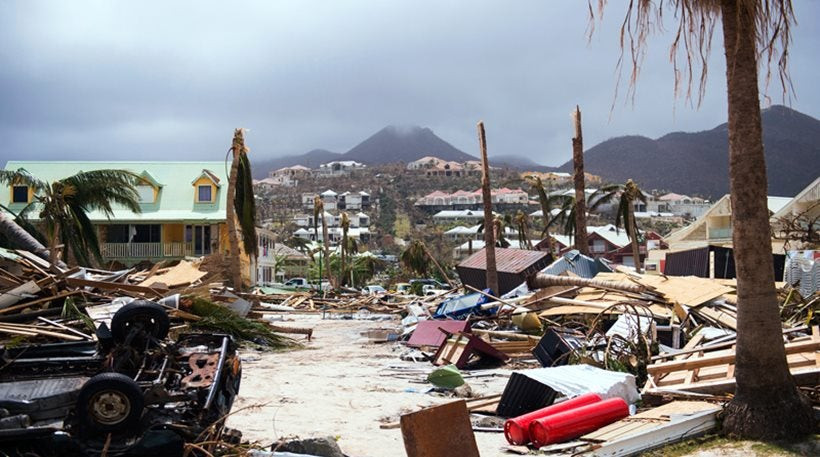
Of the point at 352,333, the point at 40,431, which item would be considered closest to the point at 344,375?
the point at 40,431

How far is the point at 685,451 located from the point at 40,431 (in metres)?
5.74

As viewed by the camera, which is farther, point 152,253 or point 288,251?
point 288,251

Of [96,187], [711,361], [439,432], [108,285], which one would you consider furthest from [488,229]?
[439,432]

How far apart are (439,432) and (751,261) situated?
3.55m

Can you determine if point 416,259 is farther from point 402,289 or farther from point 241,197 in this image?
point 241,197

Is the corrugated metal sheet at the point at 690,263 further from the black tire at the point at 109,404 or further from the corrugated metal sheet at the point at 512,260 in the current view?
the black tire at the point at 109,404

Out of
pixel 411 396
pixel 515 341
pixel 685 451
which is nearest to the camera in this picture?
pixel 685 451

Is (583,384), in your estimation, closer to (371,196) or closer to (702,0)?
(702,0)

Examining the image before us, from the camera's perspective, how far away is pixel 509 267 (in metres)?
30.8

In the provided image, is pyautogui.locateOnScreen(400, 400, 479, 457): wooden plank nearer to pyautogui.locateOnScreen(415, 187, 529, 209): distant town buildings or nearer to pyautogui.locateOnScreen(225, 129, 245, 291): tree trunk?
pyautogui.locateOnScreen(225, 129, 245, 291): tree trunk

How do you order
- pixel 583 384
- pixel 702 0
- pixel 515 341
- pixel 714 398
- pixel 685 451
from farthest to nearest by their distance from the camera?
pixel 515 341 < pixel 583 384 < pixel 714 398 < pixel 702 0 < pixel 685 451

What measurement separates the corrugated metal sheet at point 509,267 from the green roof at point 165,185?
47.7 feet

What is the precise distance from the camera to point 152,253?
4216 centimetres

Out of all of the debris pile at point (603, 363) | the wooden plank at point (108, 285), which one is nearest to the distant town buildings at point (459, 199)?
the debris pile at point (603, 363)
